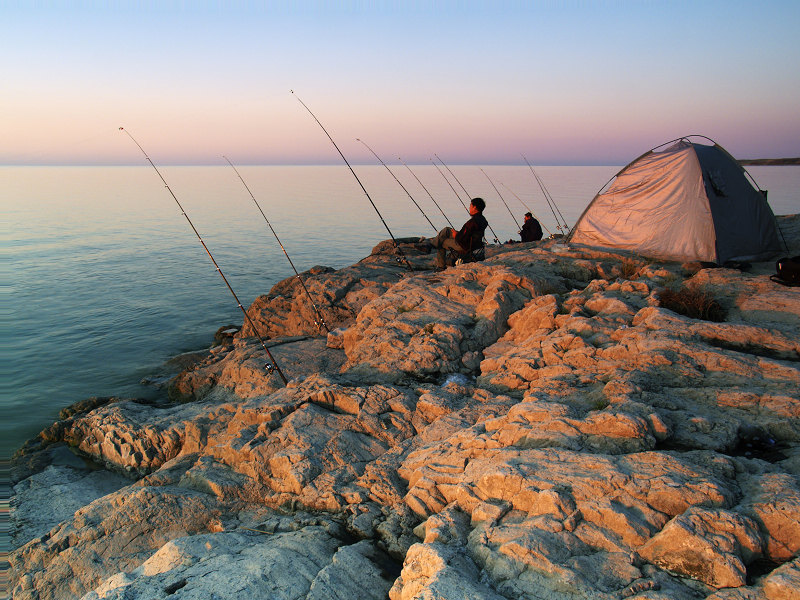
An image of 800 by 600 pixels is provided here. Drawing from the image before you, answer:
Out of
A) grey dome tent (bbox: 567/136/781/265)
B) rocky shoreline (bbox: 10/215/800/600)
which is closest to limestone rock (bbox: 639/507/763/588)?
rocky shoreline (bbox: 10/215/800/600)

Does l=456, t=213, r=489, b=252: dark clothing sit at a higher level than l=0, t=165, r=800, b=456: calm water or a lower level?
higher

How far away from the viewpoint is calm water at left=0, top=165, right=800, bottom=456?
10.6 m

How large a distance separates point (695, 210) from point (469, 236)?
13.6ft

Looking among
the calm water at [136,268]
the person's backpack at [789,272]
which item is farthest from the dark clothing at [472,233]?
the calm water at [136,268]

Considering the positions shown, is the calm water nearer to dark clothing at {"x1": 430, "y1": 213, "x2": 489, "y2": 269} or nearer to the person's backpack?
dark clothing at {"x1": 430, "y1": 213, "x2": 489, "y2": 269}

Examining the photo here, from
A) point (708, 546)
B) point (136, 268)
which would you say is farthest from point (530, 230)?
point (136, 268)

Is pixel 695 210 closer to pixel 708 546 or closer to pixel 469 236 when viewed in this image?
pixel 469 236

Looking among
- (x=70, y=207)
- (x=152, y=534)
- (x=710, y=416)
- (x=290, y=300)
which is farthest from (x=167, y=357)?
(x=70, y=207)

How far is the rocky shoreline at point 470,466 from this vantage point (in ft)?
9.14

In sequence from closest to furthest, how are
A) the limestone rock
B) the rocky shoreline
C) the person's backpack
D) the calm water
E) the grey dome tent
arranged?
the limestone rock, the rocky shoreline, the person's backpack, the grey dome tent, the calm water

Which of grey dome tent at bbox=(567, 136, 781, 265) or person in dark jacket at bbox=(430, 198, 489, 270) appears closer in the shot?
grey dome tent at bbox=(567, 136, 781, 265)

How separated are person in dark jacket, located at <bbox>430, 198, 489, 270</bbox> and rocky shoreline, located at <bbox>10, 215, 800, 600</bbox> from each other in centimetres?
237

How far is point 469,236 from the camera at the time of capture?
980cm

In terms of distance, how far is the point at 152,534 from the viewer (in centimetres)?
403
